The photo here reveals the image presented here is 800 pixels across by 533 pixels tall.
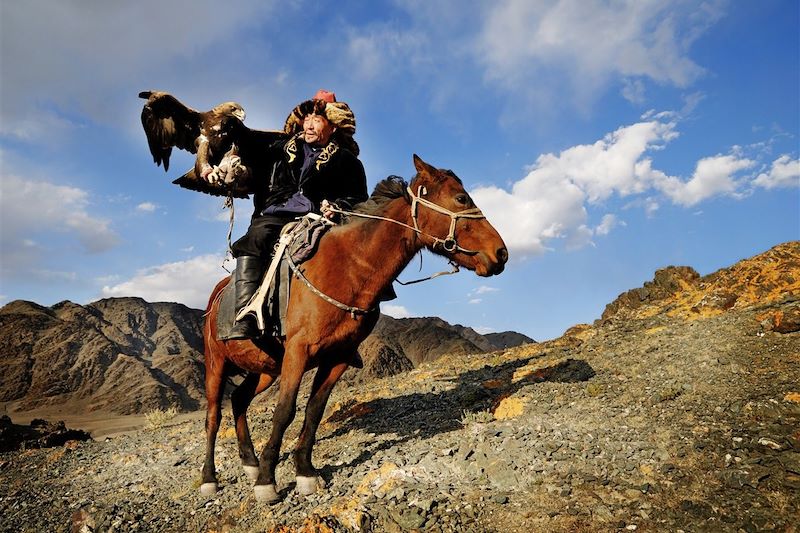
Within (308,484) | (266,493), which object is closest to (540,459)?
(308,484)

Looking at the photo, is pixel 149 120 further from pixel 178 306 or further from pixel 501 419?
pixel 178 306

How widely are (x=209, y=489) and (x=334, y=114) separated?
16.9 feet

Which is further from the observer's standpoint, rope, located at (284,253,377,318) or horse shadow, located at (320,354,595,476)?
horse shadow, located at (320,354,595,476)

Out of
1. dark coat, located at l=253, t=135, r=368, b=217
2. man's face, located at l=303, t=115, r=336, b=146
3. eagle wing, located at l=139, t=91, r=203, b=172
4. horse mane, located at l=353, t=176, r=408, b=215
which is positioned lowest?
horse mane, located at l=353, t=176, r=408, b=215

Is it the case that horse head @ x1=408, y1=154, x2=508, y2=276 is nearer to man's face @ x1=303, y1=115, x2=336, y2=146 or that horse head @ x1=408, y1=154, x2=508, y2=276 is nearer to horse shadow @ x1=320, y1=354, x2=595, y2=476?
man's face @ x1=303, y1=115, x2=336, y2=146

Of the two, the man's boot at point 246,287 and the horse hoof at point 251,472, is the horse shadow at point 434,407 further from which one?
the man's boot at point 246,287

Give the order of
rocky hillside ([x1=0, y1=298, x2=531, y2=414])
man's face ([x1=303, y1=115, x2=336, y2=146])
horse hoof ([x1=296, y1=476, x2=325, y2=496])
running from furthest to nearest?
rocky hillside ([x1=0, y1=298, x2=531, y2=414]) < man's face ([x1=303, y1=115, x2=336, y2=146]) < horse hoof ([x1=296, y1=476, x2=325, y2=496])

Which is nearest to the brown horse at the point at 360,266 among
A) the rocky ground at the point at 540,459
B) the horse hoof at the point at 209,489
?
the rocky ground at the point at 540,459

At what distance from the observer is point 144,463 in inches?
340

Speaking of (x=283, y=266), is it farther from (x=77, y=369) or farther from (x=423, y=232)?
(x=77, y=369)

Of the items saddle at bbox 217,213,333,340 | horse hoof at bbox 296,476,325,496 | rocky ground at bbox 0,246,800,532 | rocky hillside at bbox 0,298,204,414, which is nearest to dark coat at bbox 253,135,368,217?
saddle at bbox 217,213,333,340

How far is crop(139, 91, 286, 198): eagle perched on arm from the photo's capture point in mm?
5812

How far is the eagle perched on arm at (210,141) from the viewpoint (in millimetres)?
5812

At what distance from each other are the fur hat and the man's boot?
1.94 meters
